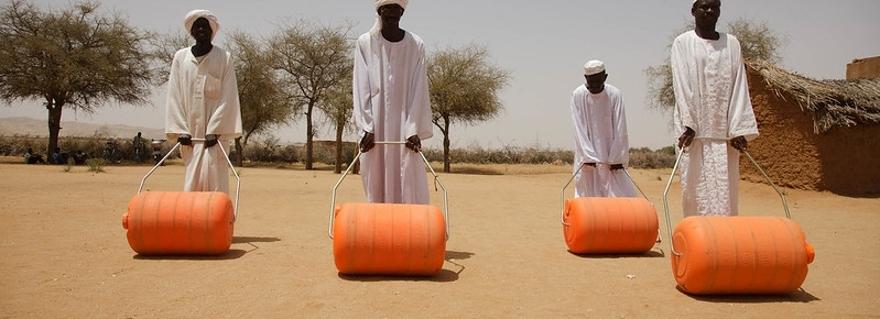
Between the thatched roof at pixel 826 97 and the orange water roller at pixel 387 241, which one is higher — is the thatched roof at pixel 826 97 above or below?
above

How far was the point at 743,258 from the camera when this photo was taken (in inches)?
154

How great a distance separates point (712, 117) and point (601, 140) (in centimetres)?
233

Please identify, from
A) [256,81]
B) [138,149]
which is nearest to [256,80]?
[256,81]

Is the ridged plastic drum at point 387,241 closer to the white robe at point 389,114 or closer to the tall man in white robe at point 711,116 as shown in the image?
the white robe at point 389,114

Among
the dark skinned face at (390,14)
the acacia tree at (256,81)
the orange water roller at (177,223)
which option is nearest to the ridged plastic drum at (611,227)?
the dark skinned face at (390,14)

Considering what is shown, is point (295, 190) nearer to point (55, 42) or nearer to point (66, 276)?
point (66, 276)

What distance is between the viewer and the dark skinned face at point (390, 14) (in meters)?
5.52

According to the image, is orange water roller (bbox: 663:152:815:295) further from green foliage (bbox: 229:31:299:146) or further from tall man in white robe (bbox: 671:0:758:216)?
green foliage (bbox: 229:31:299:146)

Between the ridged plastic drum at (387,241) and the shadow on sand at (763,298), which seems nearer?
the shadow on sand at (763,298)

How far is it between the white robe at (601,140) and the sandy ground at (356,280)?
760 mm

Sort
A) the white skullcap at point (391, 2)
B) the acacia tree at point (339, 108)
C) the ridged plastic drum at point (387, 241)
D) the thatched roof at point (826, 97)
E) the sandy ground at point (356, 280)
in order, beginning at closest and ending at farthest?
1. the sandy ground at point (356, 280)
2. the ridged plastic drum at point (387, 241)
3. the white skullcap at point (391, 2)
4. the thatched roof at point (826, 97)
5. the acacia tree at point (339, 108)

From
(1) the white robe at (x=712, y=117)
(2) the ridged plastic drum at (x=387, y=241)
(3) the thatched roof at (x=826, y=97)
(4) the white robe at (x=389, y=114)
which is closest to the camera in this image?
(2) the ridged plastic drum at (x=387, y=241)

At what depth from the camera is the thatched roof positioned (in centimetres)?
1260

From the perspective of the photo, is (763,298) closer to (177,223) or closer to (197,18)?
(177,223)
